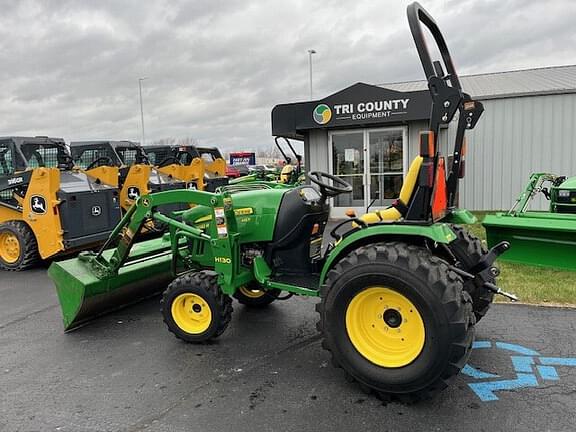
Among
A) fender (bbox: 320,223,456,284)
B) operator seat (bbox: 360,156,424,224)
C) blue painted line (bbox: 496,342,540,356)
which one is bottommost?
blue painted line (bbox: 496,342,540,356)

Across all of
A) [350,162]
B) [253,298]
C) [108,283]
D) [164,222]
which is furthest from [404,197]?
[350,162]

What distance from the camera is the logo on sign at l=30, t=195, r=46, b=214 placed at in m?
7.57

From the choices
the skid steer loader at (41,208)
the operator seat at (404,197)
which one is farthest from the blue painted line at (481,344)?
the skid steer loader at (41,208)

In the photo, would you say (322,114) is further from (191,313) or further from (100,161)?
(191,313)

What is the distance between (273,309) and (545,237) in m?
3.63

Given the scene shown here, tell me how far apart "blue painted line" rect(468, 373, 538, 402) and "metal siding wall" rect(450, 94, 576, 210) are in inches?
354

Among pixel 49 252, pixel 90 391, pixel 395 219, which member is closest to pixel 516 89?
pixel 395 219

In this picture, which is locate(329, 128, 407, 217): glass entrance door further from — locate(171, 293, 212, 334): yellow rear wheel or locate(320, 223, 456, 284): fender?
locate(320, 223, 456, 284): fender

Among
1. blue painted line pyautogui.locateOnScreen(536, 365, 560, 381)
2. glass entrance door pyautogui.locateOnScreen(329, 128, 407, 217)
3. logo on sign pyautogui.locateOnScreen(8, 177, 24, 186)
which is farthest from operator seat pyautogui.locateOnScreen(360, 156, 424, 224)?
glass entrance door pyautogui.locateOnScreen(329, 128, 407, 217)

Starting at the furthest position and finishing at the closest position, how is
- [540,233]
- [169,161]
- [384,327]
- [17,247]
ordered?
[169,161], [17,247], [540,233], [384,327]

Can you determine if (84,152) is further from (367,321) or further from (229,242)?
(367,321)

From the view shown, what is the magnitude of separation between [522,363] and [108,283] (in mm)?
3868

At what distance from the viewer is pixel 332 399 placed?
3260mm

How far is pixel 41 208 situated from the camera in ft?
24.9
